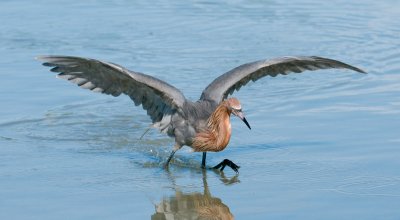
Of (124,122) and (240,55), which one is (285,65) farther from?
(240,55)

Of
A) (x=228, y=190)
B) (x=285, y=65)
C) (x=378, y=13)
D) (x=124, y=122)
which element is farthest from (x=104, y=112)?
(x=378, y=13)

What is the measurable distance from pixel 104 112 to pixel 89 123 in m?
0.45

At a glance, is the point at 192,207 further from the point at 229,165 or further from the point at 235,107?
the point at 235,107

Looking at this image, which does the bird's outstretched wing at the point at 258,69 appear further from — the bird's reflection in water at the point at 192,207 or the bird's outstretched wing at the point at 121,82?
the bird's reflection in water at the point at 192,207

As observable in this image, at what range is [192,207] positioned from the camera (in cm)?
816

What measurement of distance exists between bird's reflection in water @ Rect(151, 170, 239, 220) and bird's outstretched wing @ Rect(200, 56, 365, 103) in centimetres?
155

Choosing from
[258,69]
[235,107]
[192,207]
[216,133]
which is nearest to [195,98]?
[258,69]

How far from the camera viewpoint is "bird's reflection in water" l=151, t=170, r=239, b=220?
310 inches

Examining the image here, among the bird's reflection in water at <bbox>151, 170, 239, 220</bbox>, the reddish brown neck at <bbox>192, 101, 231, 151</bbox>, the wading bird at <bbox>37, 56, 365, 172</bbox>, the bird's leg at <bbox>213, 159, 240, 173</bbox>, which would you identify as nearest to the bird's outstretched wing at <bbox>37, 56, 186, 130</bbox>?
the wading bird at <bbox>37, 56, 365, 172</bbox>

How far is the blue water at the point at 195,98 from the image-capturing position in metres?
8.14

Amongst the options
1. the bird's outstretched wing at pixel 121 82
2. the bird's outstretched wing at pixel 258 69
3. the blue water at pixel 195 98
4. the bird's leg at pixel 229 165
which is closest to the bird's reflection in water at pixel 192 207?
the blue water at pixel 195 98

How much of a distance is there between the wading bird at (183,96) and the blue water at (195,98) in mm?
360

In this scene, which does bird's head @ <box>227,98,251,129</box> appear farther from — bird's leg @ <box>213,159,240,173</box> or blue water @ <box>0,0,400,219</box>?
blue water @ <box>0,0,400,219</box>

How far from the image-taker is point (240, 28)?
48.0ft
